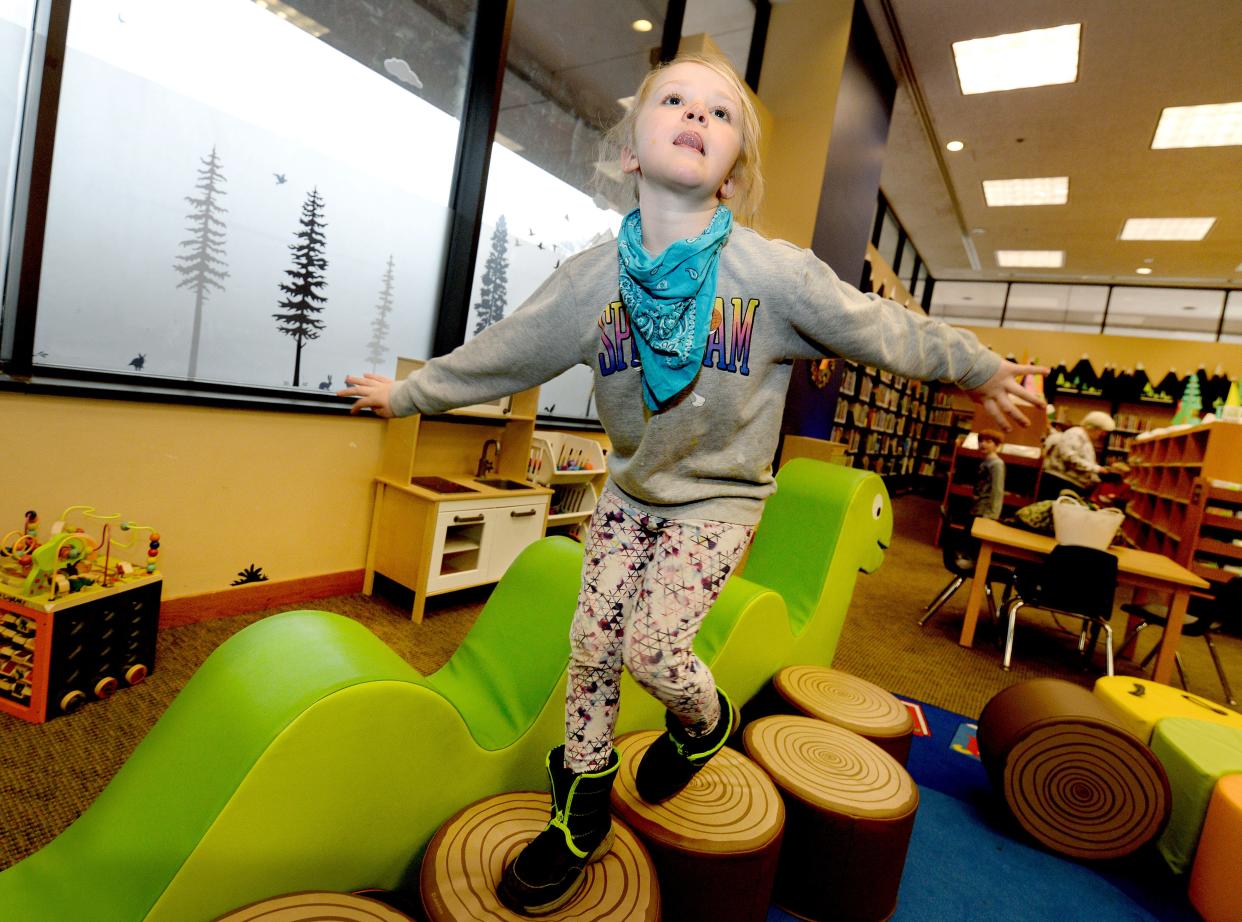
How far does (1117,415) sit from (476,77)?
11.7 meters

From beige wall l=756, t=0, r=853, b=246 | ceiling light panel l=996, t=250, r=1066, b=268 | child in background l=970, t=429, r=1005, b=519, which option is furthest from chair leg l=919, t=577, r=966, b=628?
ceiling light panel l=996, t=250, r=1066, b=268

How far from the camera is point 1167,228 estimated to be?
8.12 meters

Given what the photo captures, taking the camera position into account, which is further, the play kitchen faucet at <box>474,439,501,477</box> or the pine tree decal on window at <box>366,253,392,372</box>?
the play kitchen faucet at <box>474,439,501,477</box>

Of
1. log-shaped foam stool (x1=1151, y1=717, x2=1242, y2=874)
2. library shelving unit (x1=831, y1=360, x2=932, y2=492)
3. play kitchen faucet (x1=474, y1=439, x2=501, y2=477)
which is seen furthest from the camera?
library shelving unit (x1=831, y1=360, x2=932, y2=492)

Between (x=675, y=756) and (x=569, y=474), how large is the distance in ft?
8.87

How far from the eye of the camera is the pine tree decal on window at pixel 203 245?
2516 millimetres

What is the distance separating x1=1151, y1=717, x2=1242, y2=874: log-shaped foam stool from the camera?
5.93 ft

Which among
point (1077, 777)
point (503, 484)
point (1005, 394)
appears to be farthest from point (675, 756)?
point (503, 484)

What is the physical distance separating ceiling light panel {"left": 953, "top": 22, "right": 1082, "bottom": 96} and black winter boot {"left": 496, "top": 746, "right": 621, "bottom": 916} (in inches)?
241

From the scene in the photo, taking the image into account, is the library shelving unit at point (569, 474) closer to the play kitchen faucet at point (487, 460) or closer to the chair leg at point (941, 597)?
the play kitchen faucet at point (487, 460)

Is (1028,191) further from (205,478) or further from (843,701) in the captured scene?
(205,478)

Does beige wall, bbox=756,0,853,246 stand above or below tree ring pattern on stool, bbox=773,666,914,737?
above

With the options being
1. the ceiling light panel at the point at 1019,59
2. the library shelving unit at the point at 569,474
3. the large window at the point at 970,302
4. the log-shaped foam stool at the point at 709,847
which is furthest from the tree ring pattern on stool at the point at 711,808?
the large window at the point at 970,302

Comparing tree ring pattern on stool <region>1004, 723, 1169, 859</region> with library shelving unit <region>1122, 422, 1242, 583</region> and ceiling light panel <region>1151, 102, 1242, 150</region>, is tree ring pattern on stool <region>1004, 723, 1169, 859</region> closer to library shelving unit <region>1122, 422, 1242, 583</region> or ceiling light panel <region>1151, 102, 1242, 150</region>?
library shelving unit <region>1122, 422, 1242, 583</region>
